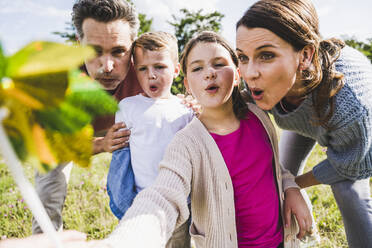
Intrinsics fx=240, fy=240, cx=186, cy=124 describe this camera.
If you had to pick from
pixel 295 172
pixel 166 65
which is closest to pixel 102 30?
pixel 166 65

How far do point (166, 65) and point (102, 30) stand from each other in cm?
63

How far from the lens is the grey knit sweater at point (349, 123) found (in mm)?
1557

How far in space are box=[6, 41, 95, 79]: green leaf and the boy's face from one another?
4.65 feet

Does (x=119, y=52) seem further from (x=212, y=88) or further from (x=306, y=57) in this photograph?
(x=306, y=57)

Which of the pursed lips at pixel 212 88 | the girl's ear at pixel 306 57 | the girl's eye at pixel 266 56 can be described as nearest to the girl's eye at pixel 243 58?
the girl's eye at pixel 266 56

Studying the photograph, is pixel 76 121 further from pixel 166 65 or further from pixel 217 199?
pixel 166 65

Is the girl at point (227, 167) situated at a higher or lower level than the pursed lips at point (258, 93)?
lower

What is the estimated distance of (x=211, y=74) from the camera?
1.52 m

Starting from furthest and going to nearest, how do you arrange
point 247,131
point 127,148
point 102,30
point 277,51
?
point 102,30 → point 127,148 → point 247,131 → point 277,51

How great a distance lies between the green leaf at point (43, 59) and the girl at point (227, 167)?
885 mm

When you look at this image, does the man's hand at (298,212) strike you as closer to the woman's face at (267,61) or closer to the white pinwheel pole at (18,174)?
the woman's face at (267,61)

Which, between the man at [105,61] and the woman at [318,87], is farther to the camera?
the man at [105,61]

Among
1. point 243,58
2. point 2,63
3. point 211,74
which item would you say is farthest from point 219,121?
point 2,63

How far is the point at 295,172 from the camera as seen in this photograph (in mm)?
2693
